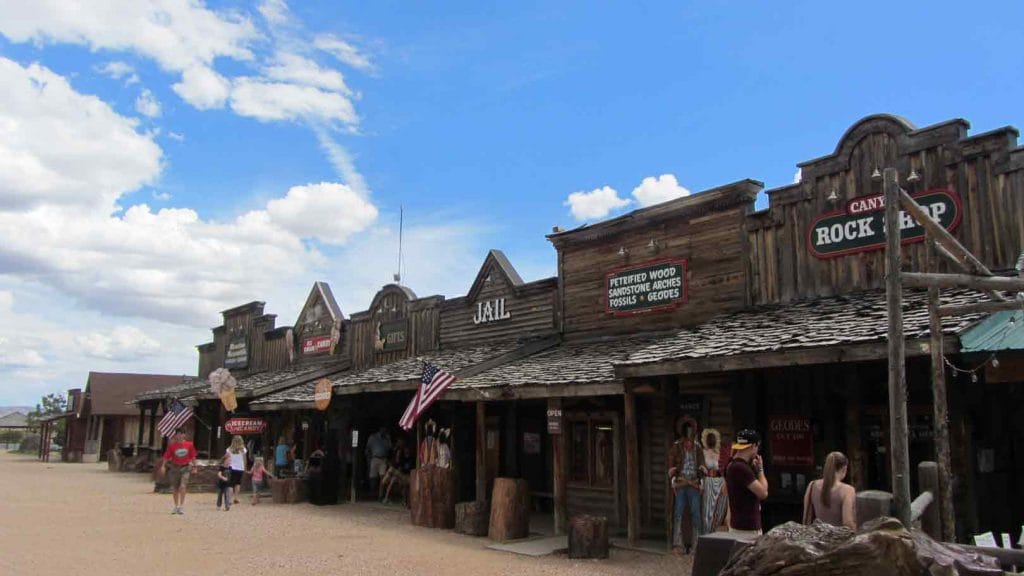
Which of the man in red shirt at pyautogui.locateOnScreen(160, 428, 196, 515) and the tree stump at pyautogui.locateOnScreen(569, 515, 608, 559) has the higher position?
the man in red shirt at pyautogui.locateOnScreen(160, 428, 196, 515)

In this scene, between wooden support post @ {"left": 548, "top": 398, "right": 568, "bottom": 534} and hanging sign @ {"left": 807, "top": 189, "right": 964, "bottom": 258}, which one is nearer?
hanging sign @ {"left": 807, "top": 189, "right": 964, "bottom": 258}

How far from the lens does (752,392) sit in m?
11.4

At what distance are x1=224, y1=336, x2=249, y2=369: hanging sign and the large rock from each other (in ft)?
86.0

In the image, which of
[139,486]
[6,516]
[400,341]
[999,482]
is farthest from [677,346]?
[139,486]

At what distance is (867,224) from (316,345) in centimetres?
1763

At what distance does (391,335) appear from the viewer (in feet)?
69.8

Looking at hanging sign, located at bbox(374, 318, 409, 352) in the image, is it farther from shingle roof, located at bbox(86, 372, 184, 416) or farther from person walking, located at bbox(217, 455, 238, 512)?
shingle roof, located at bbox(86, 372, 184, 416)

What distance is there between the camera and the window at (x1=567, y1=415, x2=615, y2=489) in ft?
47.0

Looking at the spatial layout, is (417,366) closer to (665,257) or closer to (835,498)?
(665,257)

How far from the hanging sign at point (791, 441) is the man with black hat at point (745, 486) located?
4.16 metres

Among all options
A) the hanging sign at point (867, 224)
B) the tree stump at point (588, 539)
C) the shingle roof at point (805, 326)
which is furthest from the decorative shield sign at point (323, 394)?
the hanging sign at point (867, 224)

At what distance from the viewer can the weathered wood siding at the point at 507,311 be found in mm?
16297

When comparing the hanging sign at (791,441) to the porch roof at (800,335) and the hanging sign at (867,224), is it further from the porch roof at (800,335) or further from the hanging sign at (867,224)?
the hanging sign at (867,224)

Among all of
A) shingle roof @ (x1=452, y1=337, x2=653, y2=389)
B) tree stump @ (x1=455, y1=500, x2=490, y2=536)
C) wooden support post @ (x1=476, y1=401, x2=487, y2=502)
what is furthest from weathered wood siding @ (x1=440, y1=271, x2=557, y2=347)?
tree stump @ (x1=455, y1=500, x2=490, y2=536)
